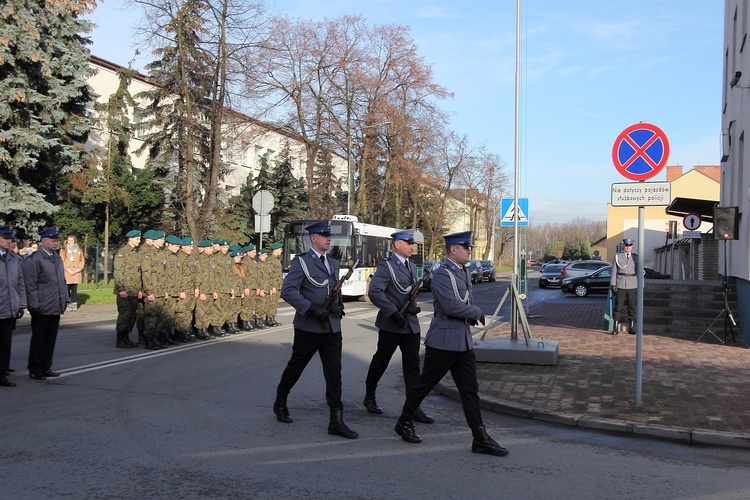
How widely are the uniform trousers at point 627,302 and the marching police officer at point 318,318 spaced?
932 centimetres

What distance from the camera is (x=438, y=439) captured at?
6.09 metres

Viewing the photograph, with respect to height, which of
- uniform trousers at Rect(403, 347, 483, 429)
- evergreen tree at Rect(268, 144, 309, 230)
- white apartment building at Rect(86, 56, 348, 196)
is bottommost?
uniform trousers at Rect(403, 347, 483, 429)

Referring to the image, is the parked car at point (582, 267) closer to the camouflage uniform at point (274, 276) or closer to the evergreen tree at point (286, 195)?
the evergreen tree at point (286, 195)

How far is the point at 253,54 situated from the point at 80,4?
23.3 ft

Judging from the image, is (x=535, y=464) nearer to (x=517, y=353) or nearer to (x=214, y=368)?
(x=517, y=353)

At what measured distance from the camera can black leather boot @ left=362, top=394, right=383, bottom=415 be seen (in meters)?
7.05

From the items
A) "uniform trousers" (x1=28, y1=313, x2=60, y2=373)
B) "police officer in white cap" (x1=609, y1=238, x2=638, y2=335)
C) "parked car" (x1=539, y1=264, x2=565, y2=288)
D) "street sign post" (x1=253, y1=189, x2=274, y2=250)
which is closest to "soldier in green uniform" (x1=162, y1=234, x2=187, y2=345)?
"uniform trousers" (x1=28, y1=313, x2=60, y2=373)

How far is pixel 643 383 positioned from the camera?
27.5 ft

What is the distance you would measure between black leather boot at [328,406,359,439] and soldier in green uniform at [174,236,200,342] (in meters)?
6.20

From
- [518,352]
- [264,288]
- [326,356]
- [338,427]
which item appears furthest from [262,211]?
[338,427]

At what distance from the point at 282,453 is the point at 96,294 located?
59.1 feet

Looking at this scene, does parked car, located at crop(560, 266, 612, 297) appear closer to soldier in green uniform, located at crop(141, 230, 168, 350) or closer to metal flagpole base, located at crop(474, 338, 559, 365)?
metal flagpole base, located at crop(474, 338, 559, 365)

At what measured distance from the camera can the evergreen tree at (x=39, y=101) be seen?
64.9 feet

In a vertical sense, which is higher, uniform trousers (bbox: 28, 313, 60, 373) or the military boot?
uniform trousers (bbox: 28, 313, 60, 373)
